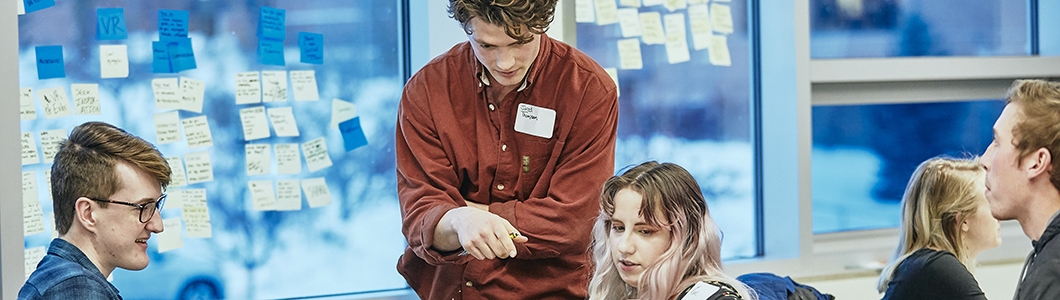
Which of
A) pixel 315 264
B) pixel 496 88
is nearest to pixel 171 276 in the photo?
pixel 315 264

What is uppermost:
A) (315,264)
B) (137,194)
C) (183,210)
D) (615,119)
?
(615,119)

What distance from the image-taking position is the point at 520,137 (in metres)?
1.78

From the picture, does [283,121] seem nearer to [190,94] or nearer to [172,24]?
[190,94]


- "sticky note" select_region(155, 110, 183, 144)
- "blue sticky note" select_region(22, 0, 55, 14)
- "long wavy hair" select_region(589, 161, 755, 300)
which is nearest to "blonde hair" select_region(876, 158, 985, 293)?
"long wavy hair" select_region(589, 161, 755, 300)

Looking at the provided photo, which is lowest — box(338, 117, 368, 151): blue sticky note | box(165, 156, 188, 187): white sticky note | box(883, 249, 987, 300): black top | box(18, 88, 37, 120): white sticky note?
box(883, 249, 987, 300): black top

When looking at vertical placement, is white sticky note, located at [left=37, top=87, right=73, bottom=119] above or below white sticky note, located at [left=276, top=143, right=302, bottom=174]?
above

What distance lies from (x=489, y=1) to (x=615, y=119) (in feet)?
1.47

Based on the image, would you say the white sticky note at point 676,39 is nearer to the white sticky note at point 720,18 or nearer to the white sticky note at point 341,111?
the white sticky note at point 720,18

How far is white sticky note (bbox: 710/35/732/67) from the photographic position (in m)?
3.00

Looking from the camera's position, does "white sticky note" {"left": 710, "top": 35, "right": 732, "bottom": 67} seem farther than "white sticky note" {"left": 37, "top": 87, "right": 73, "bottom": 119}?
Yes

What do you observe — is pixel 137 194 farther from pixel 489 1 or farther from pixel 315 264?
pixel 315 264

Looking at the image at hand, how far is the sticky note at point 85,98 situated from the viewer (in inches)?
93.7

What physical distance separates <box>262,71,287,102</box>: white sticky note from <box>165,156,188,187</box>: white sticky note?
333 mm

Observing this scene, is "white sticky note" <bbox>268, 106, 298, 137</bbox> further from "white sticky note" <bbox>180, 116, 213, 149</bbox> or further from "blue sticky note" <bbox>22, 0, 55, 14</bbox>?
"blue sticky note" <bbox>22, 0, 55, 14</bbox>
